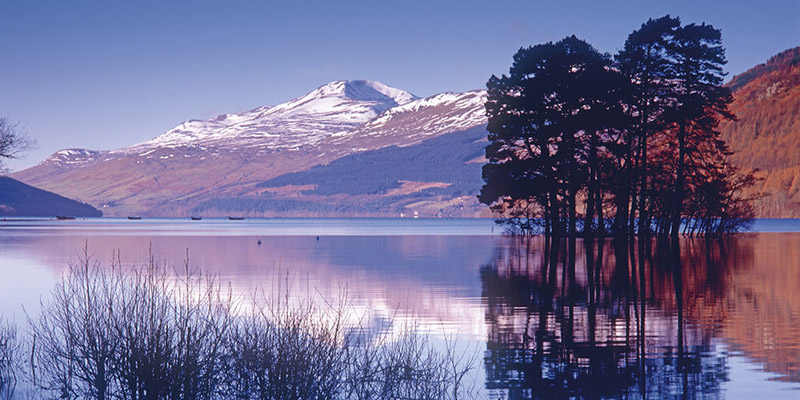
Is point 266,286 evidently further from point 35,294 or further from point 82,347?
point 82,347

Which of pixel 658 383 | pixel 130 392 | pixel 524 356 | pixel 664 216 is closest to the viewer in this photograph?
pixel 130 392

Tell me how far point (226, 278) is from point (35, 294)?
9.84 m

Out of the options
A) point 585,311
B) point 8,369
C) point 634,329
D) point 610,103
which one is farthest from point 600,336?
point 610,103

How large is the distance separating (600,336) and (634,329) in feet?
5.47

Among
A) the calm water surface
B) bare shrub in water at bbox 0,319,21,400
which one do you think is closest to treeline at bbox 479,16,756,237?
the calm water surface

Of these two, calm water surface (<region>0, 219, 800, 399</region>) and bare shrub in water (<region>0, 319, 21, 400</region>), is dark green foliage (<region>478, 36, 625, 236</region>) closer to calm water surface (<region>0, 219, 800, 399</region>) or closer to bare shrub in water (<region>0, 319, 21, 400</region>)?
calm water surface (<region>0, 219, 800, 399</region>)

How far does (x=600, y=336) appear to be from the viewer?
2288 centimetres

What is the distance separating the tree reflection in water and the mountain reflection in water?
0.10ft

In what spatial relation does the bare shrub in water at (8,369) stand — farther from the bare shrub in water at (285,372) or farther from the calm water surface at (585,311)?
the calm water surface at (585,311)

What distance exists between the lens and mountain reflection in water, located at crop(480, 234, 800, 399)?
17.2 metres

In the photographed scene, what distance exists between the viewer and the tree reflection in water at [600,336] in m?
16.9

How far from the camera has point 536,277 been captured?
42531mm

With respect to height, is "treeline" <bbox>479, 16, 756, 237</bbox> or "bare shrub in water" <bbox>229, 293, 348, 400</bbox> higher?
"treeline" <bbox>479, 16, 756, 237</bbox>

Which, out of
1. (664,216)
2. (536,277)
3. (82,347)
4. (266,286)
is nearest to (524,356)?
(82,347)
